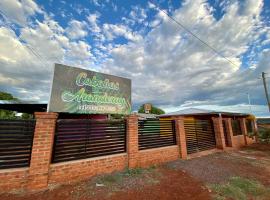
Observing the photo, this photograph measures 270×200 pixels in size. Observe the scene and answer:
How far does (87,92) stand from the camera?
754cm

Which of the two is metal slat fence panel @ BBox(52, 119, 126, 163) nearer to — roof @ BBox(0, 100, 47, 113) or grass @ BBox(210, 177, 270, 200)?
grass @ BBox(210, 177, 270, 200)

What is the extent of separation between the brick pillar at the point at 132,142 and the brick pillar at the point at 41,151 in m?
2.56

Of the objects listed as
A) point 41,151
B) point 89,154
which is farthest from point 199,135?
point 41,151

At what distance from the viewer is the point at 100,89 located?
8055 mm

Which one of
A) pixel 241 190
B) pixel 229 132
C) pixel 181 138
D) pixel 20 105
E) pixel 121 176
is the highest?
pixel 20 105

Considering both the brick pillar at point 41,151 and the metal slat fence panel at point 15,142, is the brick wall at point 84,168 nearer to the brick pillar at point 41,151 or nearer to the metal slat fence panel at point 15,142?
the brick pillar at point 41,151

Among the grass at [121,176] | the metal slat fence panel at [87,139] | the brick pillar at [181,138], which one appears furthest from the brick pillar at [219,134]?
the metal slat fence panel at [87,139]

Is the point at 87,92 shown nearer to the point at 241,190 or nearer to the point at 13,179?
the point at 13,179

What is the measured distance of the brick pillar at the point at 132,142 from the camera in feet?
18.2

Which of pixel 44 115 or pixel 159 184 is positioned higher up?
pixel 44 115

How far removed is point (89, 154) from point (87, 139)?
47 cm

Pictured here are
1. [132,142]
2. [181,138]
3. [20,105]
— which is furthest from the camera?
[20,105]

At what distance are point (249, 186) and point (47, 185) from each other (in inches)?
218

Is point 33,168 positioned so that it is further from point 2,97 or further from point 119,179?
point 2,97
